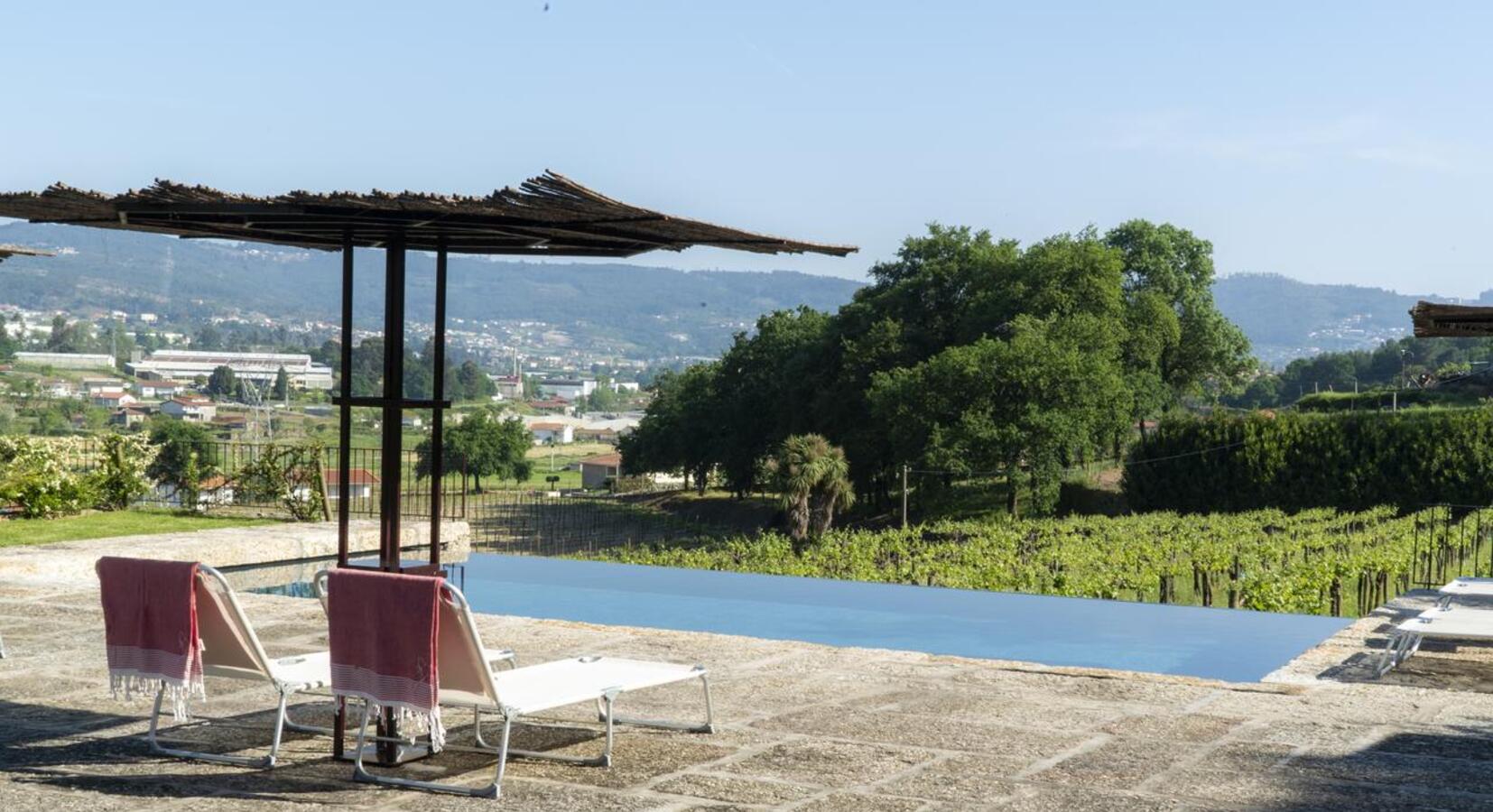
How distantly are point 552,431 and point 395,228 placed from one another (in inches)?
4328

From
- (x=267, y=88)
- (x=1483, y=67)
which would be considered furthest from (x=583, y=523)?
(x=1483, y=67)

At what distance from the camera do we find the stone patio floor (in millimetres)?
3893

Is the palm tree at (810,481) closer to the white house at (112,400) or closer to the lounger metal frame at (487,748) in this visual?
the lounger metal frame at (487,748)

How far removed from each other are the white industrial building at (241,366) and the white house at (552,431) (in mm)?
15917

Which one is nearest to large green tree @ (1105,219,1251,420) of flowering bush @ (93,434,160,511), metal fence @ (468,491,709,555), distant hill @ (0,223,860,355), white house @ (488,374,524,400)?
metal fence @ (468,491,709,555)

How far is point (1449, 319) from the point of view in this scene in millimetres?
6531

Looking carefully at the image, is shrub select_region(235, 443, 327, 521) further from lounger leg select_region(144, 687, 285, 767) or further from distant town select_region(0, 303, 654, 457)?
distant town select_region(0, 303, 654, 457)

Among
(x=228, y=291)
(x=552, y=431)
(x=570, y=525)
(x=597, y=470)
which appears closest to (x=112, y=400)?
(x=597, y=470)

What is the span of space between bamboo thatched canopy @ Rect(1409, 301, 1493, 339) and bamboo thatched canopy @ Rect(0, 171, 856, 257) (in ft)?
10.5

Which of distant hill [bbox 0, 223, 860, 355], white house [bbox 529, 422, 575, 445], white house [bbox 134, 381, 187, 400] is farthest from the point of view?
distant hill [bbox 0, 223, 860, 355]

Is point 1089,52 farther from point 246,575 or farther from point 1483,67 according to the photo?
point 246,575

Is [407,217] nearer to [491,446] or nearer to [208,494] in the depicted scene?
[208,494]

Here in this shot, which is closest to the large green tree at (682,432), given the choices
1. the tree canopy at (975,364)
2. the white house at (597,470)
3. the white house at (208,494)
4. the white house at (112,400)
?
the tree canopy at (975,364)

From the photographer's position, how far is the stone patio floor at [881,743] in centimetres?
389
